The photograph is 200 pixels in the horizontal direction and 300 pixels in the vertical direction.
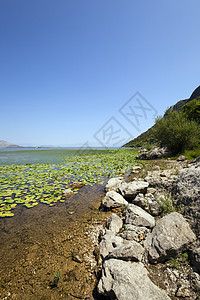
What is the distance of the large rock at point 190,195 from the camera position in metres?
3.08

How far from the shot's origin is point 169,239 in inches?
107

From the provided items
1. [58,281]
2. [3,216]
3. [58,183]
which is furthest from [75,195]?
[58,281]

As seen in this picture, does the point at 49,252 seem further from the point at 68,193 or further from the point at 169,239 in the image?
the point at 68,193

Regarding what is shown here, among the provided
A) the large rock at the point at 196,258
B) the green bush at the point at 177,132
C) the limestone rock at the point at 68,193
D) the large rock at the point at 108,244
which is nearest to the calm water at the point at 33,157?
the limestone rock at the point at 68,193

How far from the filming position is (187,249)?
265 centimetres

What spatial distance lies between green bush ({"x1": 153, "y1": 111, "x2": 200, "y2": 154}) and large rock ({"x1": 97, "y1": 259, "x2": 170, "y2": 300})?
17435 millimetres

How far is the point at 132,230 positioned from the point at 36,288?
239 centimetres

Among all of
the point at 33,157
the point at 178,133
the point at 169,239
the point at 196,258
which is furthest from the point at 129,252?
the point at 33,157

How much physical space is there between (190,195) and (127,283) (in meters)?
2.68

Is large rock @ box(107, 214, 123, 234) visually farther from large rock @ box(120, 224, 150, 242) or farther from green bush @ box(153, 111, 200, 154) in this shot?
green bush @ box(153, 111, 200, 154)

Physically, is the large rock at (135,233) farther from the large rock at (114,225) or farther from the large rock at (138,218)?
the large rock at (114,225)

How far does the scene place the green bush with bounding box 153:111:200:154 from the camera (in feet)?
53.7

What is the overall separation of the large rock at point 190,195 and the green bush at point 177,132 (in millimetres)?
14589

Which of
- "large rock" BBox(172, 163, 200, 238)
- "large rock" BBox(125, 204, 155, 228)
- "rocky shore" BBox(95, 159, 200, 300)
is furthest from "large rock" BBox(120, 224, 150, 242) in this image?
"large rock" BBox(172, 163, 200, 238)
